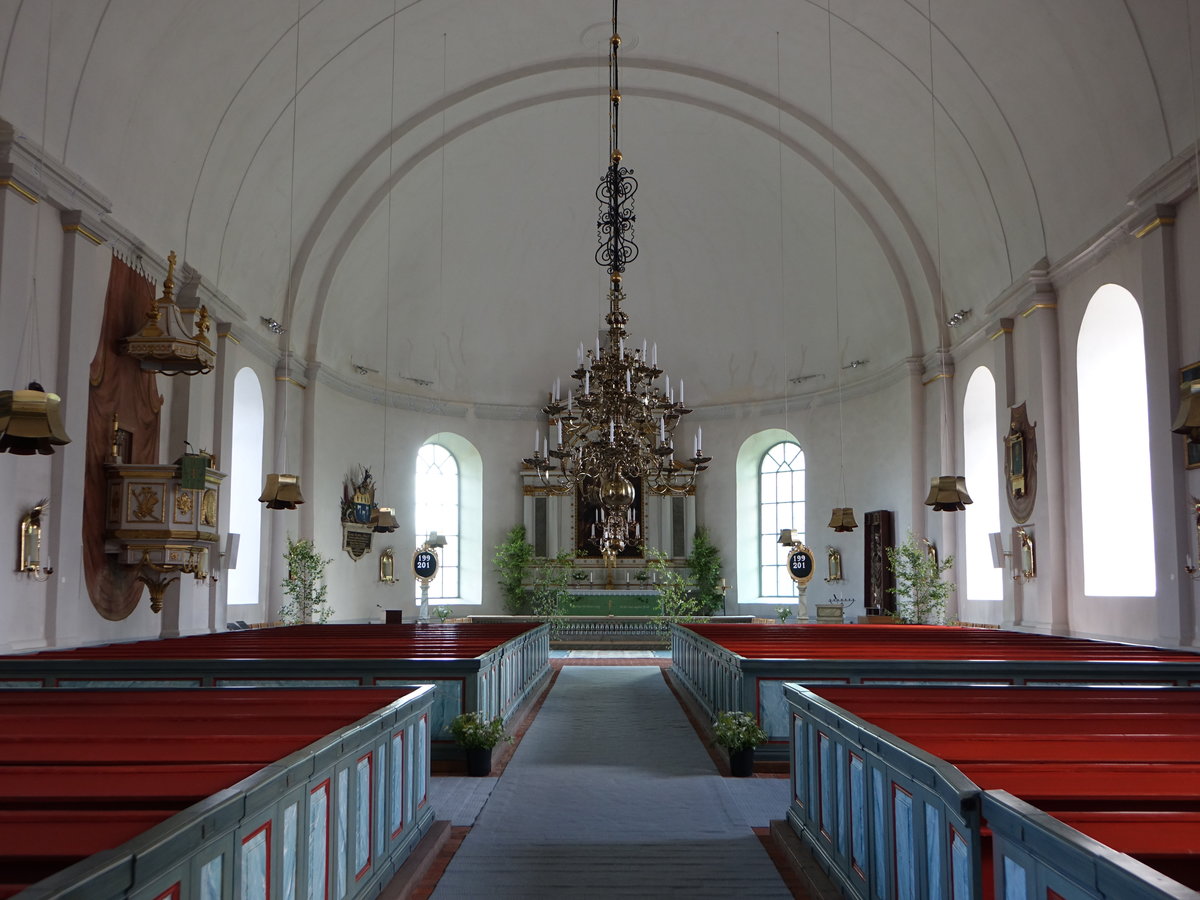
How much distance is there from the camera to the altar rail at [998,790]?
7.18 feet

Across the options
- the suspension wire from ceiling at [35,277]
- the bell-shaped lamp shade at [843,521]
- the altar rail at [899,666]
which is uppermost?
the suspension wire from ceiling at [35,277]

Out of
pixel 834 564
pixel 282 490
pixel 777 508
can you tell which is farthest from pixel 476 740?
pixel 777 508

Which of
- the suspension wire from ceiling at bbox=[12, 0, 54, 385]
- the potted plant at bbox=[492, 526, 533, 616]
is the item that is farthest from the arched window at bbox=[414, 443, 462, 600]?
the suspension wire from ceiling at bbox=[12, 0, 54, 385]

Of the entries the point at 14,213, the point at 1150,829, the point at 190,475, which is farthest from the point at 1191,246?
the point at 14,213

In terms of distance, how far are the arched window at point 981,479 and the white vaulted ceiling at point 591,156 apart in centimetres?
118

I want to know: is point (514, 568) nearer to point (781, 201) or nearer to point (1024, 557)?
point (781, 201)

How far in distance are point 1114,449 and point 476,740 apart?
8757 mm

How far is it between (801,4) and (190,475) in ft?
34.0

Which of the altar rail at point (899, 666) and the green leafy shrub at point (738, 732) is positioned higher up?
the altar rail at point (899, 666)

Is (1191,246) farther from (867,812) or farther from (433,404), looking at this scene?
(433,404)

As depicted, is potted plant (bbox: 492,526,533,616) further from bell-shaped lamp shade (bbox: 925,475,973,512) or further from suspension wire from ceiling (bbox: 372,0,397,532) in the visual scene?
bell-shaped lamp shade (bbox: 925,475,973,512)

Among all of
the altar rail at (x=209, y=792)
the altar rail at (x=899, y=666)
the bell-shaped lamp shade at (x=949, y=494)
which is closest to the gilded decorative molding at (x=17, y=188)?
the altar rail at (x=209, y=792)

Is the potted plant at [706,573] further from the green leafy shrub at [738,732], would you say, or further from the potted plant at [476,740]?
the potted plant at [476,740]

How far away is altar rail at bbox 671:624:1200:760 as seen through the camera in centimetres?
687
